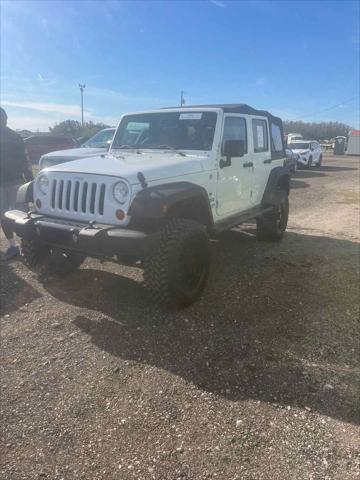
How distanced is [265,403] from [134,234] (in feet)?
5.23

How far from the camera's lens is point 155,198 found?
3363 millimetres

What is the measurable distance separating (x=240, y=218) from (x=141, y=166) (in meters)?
1.82

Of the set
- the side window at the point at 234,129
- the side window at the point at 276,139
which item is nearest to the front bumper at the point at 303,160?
the side window at the point at 276,139

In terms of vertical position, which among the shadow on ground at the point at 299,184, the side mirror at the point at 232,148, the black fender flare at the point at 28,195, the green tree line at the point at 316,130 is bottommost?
the shadow on ground at the point at 299,184

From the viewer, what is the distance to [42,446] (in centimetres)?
226

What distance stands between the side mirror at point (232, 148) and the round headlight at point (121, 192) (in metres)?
1.54

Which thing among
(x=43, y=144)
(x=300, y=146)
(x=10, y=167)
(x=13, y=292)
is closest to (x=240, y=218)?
(x=13, y=292)

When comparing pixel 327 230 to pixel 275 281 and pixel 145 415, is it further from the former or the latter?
pixel 145 415

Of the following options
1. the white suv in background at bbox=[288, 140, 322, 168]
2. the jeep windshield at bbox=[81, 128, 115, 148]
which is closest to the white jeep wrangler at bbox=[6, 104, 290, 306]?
the jeep windshield at bbox=[81, 128, 115, 148]

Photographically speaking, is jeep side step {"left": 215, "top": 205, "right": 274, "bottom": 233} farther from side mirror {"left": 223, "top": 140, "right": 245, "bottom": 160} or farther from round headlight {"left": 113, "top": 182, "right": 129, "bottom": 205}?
round headlight {"left": 113, "top": 182, "right": 129, "bottom": 205}

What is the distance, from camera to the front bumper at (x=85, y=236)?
10.5 ft

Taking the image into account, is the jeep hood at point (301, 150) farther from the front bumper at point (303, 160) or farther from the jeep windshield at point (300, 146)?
the front bumper at point (303, 160)

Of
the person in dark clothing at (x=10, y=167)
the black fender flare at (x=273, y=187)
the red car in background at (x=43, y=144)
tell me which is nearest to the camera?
the person in dark clothing at (x=10, y=167)

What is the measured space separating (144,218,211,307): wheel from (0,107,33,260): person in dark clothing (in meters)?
2.69
